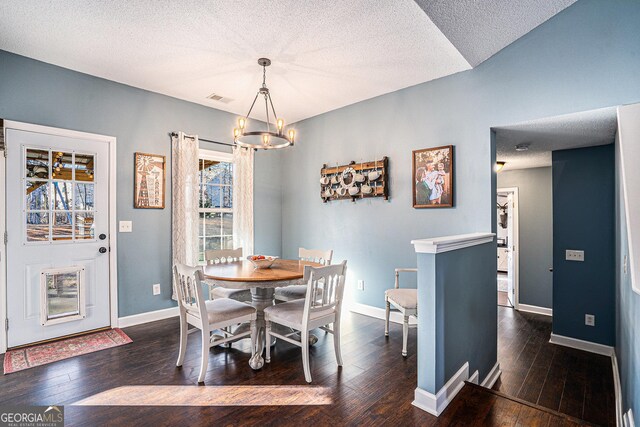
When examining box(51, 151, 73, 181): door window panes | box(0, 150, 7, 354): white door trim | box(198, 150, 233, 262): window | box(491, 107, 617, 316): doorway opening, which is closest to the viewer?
box(0, 150, 7, 354): white door trim

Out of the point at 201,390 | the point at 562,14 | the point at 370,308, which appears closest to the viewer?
the point at 201,390

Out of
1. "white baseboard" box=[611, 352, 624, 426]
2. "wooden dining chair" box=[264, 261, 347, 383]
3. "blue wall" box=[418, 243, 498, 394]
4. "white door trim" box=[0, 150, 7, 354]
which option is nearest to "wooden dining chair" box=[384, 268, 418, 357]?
"blue wall" box=[418, 243, 498, 394]

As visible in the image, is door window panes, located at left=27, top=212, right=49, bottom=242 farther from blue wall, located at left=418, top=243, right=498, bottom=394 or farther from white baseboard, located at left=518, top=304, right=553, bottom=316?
white baseboard, located at left=518, top=304, right=553, bottom=316

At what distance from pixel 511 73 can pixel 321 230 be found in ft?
9.68

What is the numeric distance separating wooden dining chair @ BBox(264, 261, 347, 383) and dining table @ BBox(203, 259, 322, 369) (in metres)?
0.16

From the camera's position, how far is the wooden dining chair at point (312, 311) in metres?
2.45

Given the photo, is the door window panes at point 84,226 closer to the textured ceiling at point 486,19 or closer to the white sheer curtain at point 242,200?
the white sheer curtain at point 242,200

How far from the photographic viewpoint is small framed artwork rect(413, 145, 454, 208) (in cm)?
346

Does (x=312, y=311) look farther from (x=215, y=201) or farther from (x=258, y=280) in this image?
(x=215, y=201)

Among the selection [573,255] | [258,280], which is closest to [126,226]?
[258,280]

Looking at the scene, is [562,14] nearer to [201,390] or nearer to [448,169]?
[448,169]

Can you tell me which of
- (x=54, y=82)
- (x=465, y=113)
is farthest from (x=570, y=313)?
(x=54, y=82)

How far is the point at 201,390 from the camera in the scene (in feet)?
7.61

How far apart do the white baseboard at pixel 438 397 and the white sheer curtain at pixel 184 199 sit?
3048 mm
